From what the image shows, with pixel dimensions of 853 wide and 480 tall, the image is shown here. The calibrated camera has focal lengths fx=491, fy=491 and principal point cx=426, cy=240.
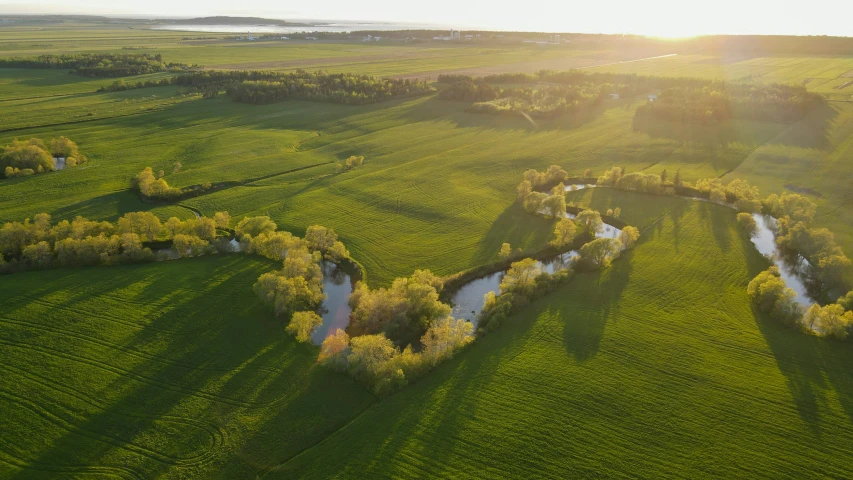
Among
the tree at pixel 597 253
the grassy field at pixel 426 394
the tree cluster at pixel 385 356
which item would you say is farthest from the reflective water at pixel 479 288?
the tree cluster at pixel 385 356

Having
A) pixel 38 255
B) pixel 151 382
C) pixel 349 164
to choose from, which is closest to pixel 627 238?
pixel 349 164

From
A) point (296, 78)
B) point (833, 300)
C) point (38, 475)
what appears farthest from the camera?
point (296, 78)

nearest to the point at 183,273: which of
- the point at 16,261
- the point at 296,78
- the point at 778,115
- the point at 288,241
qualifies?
the point at 288,241

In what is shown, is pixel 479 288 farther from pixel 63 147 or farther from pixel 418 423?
pixel 63 147

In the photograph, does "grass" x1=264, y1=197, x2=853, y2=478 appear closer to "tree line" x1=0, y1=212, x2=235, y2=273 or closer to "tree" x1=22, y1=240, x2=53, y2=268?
"tree line" x1=0, y1=212, x2=235, y2=273

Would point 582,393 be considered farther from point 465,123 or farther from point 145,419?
point 465,123

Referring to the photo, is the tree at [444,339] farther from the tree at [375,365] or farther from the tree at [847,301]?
the tree at [847,301]
